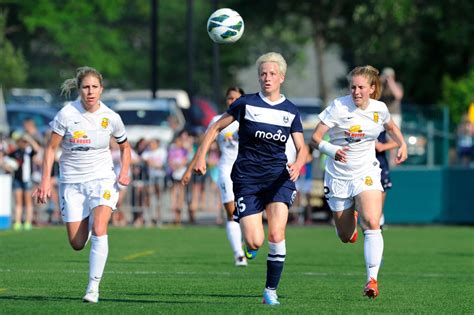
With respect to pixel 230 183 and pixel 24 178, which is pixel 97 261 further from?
pixel 24 178

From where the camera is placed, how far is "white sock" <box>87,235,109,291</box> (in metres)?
12.0

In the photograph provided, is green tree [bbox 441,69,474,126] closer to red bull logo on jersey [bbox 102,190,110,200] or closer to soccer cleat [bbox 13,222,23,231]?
soccer cleat [bbox 13,222,23,231]

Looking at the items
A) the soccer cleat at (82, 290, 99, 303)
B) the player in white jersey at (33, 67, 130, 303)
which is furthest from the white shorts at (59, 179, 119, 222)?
the soccer cleat at (82, 290, 99, 303)

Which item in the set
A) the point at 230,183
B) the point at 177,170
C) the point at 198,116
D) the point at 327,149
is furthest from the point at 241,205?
the point at 198,116

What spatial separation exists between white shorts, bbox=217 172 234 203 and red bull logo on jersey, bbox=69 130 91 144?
535cm

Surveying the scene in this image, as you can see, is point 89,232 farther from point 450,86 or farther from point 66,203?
point 450,86

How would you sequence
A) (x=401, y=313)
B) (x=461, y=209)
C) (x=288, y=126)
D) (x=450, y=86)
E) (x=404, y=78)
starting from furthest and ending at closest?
(x=404, y=78) < (x=450, y=86) < (x=461, y=209) < (x=288, y=126) < (x=401, y=313)

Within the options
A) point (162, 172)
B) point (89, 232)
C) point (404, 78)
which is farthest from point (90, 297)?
point (404, 78)

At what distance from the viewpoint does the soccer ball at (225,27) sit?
47.5 feet

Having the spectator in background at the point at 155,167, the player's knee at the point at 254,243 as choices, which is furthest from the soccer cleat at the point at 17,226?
the player's knee at the point at 254,243

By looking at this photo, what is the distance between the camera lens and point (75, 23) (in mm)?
69812

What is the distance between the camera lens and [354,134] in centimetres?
1295

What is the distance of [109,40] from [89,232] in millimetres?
59405

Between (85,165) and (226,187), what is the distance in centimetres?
541
